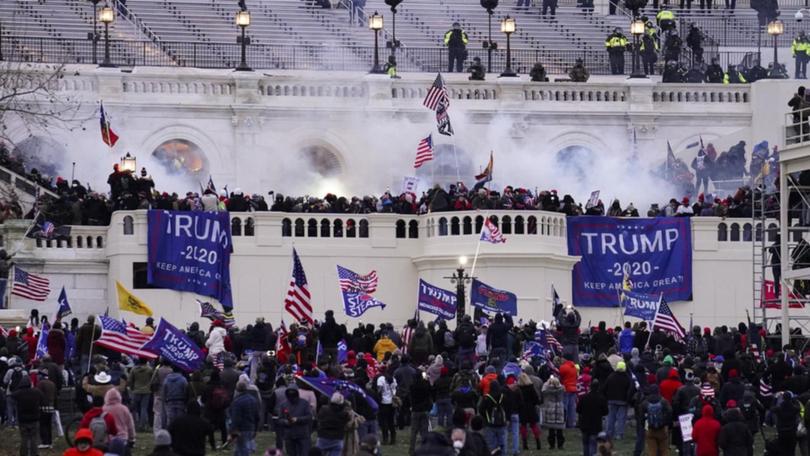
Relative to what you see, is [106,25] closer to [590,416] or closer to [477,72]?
[477,72]

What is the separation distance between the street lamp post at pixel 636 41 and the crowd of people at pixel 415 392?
21.5m

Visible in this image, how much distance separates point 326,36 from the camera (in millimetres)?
81500

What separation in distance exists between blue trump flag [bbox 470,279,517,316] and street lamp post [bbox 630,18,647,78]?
1777 centimetres

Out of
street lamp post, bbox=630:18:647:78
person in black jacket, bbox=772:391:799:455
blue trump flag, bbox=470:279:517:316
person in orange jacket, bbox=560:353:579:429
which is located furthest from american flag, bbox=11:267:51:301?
street lamp post, bbox=630:18:647:78

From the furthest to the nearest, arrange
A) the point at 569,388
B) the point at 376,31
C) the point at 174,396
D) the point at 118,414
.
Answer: the point at 376,31
the point at 569,388
the point at 174,396
the point at 118,414

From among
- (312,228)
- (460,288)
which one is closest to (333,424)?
(460,288)

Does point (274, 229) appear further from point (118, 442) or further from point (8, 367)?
point (118, 442)

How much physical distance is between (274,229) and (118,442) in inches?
1088

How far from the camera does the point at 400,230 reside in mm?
68500

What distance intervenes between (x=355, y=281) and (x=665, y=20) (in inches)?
946

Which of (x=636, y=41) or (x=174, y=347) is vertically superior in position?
(x=636, y=41)

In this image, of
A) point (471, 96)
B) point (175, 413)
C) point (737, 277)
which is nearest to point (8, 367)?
point (175, 413)

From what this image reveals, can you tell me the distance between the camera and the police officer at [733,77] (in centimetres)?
8131

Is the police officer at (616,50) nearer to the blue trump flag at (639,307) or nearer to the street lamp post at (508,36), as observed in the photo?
the street lamp post at (508,36)
